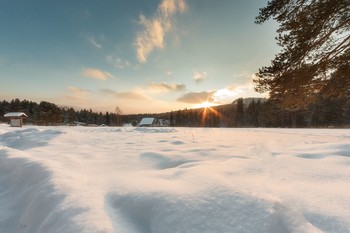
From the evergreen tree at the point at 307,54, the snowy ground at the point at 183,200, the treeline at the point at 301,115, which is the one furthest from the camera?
the treeline at the point at 301,115

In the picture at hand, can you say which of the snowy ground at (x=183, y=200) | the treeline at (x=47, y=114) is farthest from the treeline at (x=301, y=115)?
the treeline at (x=47, y=114)

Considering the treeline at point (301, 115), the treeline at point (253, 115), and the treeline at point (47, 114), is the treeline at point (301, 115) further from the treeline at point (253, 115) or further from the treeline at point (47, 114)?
the treeline at point (47, 114)

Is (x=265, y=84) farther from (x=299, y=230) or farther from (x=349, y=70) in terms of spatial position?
(x=299, y=230)

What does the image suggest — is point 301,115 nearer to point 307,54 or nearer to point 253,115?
point 253,115

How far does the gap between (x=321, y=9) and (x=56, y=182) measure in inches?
344

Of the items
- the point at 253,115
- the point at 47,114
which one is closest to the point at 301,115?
the point at 253,115

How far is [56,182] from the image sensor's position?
2357mm

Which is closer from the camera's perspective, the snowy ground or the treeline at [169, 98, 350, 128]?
the snowy ground

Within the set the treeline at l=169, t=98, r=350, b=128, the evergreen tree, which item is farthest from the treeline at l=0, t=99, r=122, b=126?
the evergreen tree

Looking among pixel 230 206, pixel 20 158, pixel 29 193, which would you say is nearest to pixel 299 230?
pixel 230 206

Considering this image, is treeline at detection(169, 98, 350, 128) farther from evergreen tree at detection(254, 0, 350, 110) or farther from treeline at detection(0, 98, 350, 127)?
evergreen tree at detection(254, 0, 350, 110)

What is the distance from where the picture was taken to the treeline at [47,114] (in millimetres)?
53750

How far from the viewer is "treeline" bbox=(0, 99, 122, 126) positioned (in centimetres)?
5375

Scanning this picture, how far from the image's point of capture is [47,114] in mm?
53344
